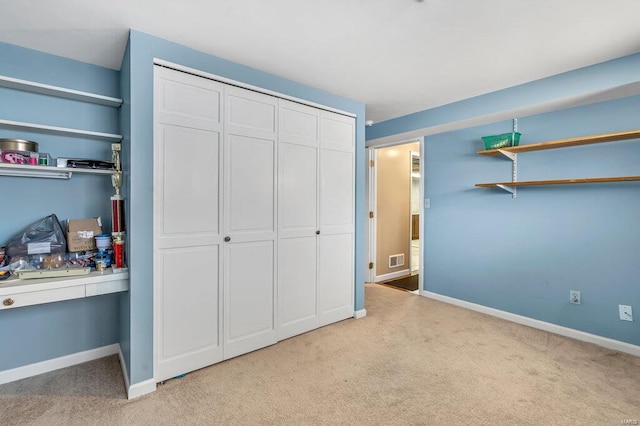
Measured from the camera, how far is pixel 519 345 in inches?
104

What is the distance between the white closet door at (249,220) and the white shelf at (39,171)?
2.88ft

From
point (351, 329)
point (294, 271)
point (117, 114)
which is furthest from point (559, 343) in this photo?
point (117, 114)

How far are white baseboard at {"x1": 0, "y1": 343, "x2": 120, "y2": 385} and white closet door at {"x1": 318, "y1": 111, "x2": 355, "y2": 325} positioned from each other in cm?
179

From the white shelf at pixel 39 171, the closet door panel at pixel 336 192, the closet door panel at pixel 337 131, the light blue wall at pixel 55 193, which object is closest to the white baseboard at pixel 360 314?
the closet door panel at pixel 336 192

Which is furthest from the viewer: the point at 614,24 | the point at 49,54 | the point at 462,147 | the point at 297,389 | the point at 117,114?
the point at 462,147

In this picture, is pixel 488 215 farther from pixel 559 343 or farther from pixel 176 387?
pixel 176 387

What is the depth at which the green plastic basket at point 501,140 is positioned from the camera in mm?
2961

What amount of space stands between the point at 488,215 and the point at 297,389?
2.69 metres

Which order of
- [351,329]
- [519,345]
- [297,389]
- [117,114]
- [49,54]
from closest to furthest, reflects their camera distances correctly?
[297,389]
[49,54]
[117,114]
[519,345]
[351,329]

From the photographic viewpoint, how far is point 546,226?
2947 mm

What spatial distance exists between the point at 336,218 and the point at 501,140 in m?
1.80

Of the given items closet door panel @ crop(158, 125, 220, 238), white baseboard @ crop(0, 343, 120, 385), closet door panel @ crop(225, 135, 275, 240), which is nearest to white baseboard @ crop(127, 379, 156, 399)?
white baseboard @ crop(0, 343, 120, 385)

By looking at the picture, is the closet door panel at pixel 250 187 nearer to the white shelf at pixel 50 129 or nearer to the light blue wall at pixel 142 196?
the light blue wall at pixel 142 196

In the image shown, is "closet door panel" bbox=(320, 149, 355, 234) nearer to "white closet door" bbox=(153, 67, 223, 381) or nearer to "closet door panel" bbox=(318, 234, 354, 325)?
"closet door panel" bbox=(318, 234, 354, 325)
